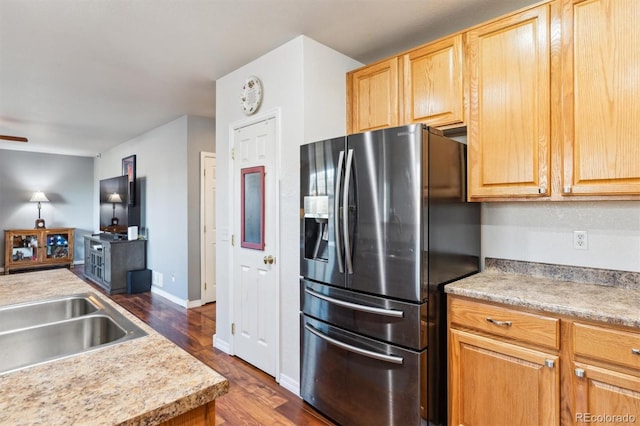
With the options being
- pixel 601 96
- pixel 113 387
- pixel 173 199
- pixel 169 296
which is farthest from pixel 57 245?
pixel 601 96

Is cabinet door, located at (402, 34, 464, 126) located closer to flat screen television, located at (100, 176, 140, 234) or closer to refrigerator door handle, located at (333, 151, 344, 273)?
refrigerator door handle, located at (333, 151, 344, 273)

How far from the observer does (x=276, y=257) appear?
2.61 m

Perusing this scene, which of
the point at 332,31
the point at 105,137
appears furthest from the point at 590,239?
the point at 105,137

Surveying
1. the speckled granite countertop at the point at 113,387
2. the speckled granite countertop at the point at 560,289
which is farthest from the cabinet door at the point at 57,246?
the speckled granite countertop at the point at 560,289

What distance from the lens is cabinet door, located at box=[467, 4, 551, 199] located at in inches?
70.1

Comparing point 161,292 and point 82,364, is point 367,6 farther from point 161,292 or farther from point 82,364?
point 161,292

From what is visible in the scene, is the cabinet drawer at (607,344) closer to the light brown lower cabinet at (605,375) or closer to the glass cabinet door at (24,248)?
the light brown lower cabinet at (605,375)

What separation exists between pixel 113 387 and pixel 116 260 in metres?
5.04

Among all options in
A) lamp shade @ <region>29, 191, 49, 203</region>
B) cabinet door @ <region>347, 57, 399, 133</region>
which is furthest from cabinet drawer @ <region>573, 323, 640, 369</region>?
lamp shade @ <region>29, 191, 49, 203</region>

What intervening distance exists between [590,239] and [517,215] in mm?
390

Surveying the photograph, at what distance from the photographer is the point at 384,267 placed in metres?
1.82

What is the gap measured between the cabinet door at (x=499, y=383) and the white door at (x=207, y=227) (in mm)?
3574

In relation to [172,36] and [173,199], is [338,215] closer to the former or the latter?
[172,36]

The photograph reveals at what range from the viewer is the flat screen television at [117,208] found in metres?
5.49
